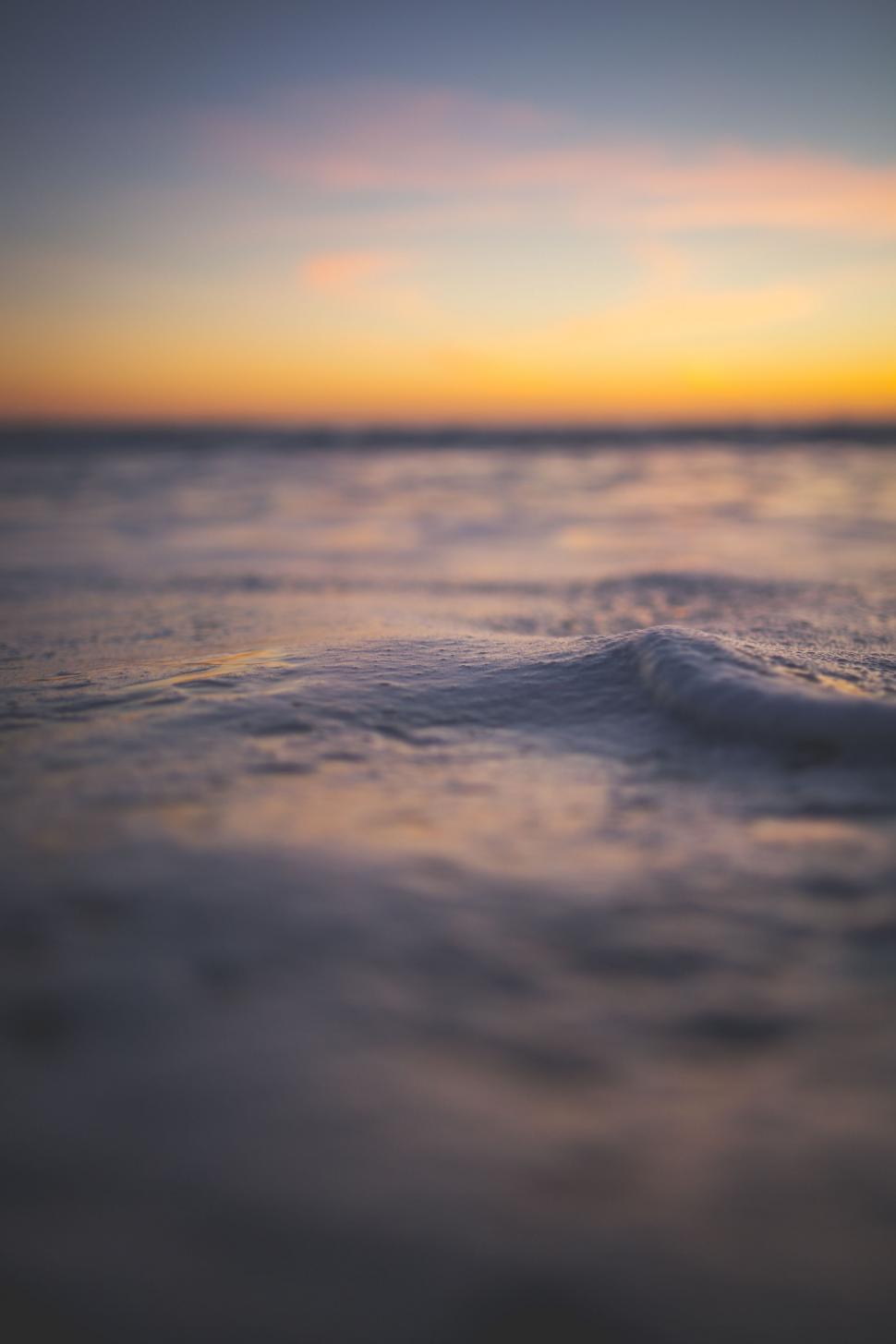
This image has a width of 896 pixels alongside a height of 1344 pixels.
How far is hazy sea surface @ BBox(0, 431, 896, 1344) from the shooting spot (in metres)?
0.78

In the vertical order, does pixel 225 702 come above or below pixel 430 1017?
above

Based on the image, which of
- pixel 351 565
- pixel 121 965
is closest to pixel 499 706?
pixel 121 965

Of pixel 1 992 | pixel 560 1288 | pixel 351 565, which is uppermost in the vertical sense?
pixel 351 565

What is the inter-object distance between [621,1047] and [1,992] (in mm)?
882

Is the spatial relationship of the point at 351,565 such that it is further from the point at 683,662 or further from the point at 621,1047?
the point at 621,1047

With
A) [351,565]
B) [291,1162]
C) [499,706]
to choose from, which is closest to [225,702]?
[499,706]

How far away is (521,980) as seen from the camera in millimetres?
1162

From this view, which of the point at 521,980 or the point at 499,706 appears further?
the point at 499,706

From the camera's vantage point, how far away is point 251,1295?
762 mm

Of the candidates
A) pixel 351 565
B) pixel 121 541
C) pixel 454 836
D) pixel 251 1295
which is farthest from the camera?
pixel 121 541

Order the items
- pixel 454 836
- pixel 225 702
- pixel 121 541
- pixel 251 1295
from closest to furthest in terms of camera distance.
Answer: pixel 251 1295 < pixel 454 836 < pixel 225 702 < pixel 121 541

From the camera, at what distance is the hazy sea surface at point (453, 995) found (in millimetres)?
782

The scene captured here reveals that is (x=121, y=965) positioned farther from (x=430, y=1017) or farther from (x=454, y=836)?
(x=454, y=836)

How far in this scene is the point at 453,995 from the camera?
Answer: 113 centimetres
